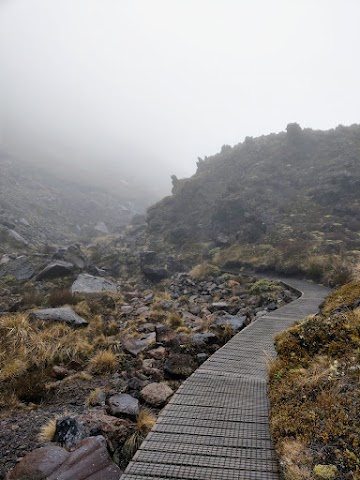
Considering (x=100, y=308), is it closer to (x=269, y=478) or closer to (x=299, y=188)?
(x=269, y=478)

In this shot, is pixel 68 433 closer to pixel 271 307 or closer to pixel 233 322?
pixel 233 322

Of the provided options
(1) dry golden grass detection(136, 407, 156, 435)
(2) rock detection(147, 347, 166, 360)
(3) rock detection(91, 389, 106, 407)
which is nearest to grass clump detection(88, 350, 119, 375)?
(2) rock detection(147, 347, 166, 360)

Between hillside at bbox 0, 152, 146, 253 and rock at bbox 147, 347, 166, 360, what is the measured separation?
69.6 feet

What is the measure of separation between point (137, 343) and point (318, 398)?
618 cm

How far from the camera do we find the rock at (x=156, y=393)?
223 inches

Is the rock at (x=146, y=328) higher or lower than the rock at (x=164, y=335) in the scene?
lower

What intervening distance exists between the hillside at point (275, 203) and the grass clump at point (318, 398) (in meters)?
14.0

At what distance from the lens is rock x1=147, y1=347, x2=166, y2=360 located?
25.8ft

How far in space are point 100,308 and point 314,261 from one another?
12617 millimetres

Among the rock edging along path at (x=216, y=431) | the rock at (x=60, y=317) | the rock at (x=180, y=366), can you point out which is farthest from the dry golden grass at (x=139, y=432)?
the rock at (x=60, y=317)

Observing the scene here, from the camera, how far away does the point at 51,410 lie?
5742 millimetres

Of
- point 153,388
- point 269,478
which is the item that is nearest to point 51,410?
point 153,388

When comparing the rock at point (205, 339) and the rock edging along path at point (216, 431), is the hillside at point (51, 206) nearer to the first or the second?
the rock at point (205, 339)

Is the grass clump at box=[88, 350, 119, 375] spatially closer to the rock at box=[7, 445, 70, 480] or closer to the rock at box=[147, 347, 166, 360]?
the rock at box=[147, 347, 166, 360]
